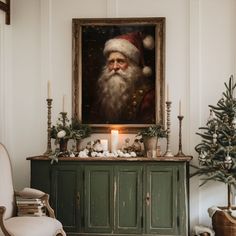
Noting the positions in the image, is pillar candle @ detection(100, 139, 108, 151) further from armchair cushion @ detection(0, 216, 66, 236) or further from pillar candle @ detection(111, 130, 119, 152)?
armchair cushion @ detection(0, 216, 66, 236)

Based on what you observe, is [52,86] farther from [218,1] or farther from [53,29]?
[218,1]

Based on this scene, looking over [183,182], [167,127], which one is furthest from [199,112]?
[183,182]

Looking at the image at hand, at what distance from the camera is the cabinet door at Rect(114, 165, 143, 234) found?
5.34 meters

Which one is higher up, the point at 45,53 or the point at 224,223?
the point at 45,53

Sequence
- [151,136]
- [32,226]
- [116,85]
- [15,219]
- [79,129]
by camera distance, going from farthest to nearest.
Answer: [116,85] → [79,129] → [151,136] → [15,219] → [32,226]

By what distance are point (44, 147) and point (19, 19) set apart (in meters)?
1.62

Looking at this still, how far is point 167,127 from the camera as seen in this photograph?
573 centimetres

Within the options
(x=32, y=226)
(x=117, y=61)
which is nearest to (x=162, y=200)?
(x=32, y=226)

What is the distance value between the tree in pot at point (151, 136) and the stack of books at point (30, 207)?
1.34 metres

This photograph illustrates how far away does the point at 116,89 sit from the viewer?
234 inches

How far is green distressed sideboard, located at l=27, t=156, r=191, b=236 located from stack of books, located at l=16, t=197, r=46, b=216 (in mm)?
602

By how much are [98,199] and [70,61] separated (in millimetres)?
1755

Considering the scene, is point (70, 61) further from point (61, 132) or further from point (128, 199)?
point (128, 199)

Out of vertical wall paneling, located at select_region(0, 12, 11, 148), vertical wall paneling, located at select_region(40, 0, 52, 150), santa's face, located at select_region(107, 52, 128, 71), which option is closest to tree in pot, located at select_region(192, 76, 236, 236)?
santa's face, located at select_region(107, 52, 128, 71)
